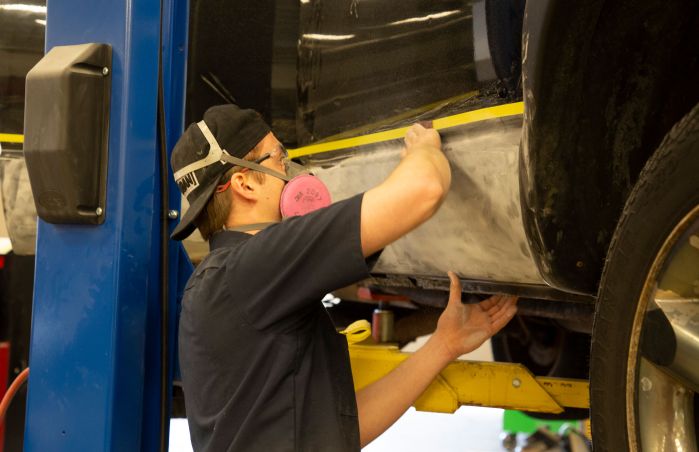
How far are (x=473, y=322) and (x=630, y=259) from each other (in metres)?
0.85

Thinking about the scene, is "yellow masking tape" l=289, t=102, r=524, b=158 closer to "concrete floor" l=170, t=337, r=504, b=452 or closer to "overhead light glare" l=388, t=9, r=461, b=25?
"overhead light glare" l=388, t=9, r=461, b=25

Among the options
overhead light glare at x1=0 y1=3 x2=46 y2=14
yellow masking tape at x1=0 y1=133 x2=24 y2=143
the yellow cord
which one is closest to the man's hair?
the yellow cord

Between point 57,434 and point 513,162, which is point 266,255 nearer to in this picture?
point 513,162

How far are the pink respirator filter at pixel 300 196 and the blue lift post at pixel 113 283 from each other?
1.67 feet

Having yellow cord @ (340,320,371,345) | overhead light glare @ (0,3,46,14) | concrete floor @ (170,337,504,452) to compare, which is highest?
overhead light glare @ (0,3,46,14)

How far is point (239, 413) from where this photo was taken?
172 centimetres

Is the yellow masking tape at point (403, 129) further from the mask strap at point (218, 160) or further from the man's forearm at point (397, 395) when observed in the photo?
the man's forearm at point (397, 395)

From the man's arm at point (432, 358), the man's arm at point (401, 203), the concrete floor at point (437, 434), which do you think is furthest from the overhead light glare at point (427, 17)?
the concrete floor at point (437, 434)

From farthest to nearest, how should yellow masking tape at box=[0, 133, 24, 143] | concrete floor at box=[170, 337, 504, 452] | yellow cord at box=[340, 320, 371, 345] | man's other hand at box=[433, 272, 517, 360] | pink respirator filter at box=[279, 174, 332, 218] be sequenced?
concrete floor at box=[170, 337, 504, 452]
yellow masking tape at box=[0, 133, 24, 143]
yellow cord at box=[340, 320, 371, 345]
man's other hand at box=[433, 272, 517, 360]
pink respirator filter at box=[279, 174, 332, 218]

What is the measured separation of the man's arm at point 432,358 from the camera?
1979 millimetres

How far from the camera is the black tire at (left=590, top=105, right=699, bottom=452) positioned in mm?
1088

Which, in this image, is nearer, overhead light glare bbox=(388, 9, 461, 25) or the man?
the man

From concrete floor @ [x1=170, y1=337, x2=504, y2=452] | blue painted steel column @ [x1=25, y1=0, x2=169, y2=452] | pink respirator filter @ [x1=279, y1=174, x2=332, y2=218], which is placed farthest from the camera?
concrete floor @ [x1=170, y1=337, x2=504, y2=452]

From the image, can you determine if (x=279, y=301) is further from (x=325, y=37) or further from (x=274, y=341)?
(x=325, y=37)
